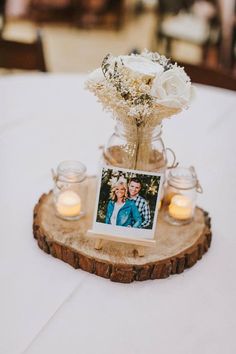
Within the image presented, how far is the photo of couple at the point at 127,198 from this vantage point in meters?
1.14

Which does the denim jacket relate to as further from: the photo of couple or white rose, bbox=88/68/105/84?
white rose, bbox=88/68/105/84

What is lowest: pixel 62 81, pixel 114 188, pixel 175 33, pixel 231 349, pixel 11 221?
pixel 231 349

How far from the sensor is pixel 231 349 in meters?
1.01

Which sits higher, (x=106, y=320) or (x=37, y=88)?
(x=37, y=88)

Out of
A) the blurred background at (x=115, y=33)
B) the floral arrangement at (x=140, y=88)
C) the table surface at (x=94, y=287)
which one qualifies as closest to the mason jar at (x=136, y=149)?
the floral arrangement at (x=140, y=88)

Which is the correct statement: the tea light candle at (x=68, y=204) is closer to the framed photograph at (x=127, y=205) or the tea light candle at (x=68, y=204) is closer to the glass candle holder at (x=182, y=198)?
the framed photograph at (x=127, y=205)

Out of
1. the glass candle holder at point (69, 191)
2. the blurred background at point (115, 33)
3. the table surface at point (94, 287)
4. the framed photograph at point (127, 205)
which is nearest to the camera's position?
the table surface at point (94, 287)

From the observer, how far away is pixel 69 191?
1.31m

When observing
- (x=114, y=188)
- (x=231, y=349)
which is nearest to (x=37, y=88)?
(x=114, y=188)

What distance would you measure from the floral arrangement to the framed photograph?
137 mm

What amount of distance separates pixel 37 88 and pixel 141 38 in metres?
3.82

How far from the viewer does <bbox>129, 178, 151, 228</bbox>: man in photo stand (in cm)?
115

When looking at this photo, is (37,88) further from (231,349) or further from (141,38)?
(141,38)

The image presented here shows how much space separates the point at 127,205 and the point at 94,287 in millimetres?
207
